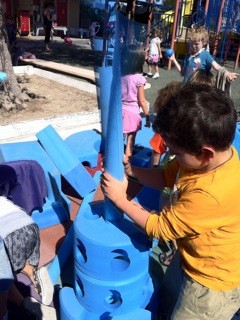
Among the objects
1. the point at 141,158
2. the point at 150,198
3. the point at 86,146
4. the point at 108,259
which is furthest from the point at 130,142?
the point at 108,259

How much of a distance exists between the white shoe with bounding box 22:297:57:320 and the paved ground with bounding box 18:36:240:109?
5119mm

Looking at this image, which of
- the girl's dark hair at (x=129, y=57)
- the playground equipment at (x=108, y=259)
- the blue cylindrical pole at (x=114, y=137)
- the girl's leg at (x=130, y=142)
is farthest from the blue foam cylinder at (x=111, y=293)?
the girl's leg at (x=130, y=142)

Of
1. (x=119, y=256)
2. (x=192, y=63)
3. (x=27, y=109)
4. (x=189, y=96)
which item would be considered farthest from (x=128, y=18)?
(x=27, y=109)

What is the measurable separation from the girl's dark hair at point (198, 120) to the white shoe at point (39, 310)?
4.42 feet

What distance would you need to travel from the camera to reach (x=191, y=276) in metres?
1.50

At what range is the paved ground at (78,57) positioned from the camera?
8234 mm

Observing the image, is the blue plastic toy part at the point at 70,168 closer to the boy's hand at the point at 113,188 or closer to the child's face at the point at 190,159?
the boy's hand at the point at 113,188

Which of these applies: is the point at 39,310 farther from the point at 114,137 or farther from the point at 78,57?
the point at 78,57

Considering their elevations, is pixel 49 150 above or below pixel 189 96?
below

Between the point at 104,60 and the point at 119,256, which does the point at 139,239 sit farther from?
the point at 104,60

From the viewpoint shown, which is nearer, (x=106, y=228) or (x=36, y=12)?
(x=106, y=228)

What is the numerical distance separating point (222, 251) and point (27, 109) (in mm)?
4823

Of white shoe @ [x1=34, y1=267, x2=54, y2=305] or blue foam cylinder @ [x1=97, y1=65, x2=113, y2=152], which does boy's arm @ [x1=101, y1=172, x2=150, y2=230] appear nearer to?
blue foam cylinder @ [x1=97, y1=65, x2=113, y2=152]

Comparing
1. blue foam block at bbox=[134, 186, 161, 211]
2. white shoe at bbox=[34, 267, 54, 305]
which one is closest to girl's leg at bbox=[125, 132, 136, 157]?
blue foam block at bbox=[134, 186, 161, 211]
